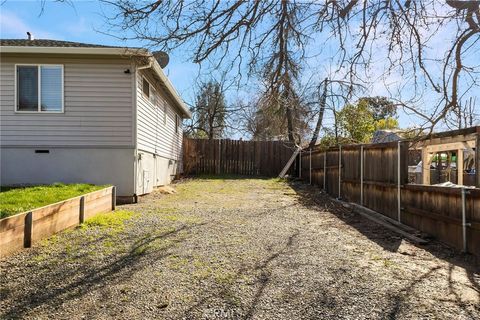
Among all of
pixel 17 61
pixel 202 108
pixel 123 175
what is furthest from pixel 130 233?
pixel 202 108

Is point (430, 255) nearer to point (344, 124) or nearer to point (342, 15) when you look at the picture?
point (342, 15)

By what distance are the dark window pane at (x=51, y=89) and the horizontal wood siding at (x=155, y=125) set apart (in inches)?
74.5

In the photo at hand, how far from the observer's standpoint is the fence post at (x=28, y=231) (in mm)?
5102

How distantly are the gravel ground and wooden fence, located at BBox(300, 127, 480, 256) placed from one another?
39 centimetres

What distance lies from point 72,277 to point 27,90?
741cm

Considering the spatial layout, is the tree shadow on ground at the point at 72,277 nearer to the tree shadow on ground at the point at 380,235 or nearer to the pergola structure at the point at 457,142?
the tree shadow on ground at the point at 380,235

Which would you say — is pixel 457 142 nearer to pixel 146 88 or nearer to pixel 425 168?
pixel 425 168

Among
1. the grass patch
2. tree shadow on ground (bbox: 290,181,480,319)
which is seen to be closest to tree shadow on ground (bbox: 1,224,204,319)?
the grass patch

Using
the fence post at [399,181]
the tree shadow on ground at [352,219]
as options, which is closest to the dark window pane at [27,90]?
the tree shadow on ground at [352,219]

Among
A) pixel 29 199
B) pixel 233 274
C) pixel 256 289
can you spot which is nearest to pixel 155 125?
pixel 29 199

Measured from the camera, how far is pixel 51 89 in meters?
10.1

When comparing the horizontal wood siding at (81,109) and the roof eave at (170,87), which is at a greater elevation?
the roof eave at (170,87)

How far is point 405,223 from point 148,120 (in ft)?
24.6

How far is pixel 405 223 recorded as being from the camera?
7.30 metres
